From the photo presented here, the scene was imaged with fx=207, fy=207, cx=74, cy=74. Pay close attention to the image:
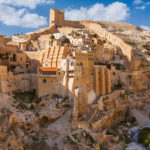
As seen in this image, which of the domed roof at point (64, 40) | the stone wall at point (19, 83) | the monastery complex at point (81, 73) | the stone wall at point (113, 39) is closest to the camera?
the stone wall at point (19, 83)

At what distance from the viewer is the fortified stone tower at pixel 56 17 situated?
55.6 metres

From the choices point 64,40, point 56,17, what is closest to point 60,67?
point 64,40

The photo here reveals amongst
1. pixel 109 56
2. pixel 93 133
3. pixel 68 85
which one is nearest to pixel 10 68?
pixel 68 85

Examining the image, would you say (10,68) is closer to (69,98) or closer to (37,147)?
(69,98)

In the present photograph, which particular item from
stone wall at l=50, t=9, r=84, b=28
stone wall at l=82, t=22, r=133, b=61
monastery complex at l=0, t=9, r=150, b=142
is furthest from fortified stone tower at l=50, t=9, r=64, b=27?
monastery complex at l=0, t=9, r=150, b=142

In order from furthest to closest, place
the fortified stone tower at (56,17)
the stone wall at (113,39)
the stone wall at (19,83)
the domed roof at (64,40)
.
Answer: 1. the fortified stone tower at (56,17)
2. the stone wall at (113,39)
3. the domed roof at (64,40)
4. the stone wall at (19,83)

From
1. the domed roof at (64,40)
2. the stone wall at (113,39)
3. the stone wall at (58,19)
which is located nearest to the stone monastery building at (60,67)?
the domed roof at (64,40)

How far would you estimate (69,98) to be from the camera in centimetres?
3019

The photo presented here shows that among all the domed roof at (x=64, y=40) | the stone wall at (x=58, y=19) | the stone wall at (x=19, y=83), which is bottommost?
the stone wall at (x=19, y=83)

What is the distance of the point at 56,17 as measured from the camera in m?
56.2

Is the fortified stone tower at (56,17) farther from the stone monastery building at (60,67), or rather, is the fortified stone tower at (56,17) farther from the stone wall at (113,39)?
the stone monastery building at (60,67)

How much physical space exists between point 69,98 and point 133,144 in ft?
40.3

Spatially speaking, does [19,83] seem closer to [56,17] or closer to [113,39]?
[113,39]

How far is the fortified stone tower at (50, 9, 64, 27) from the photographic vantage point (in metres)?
55.6
